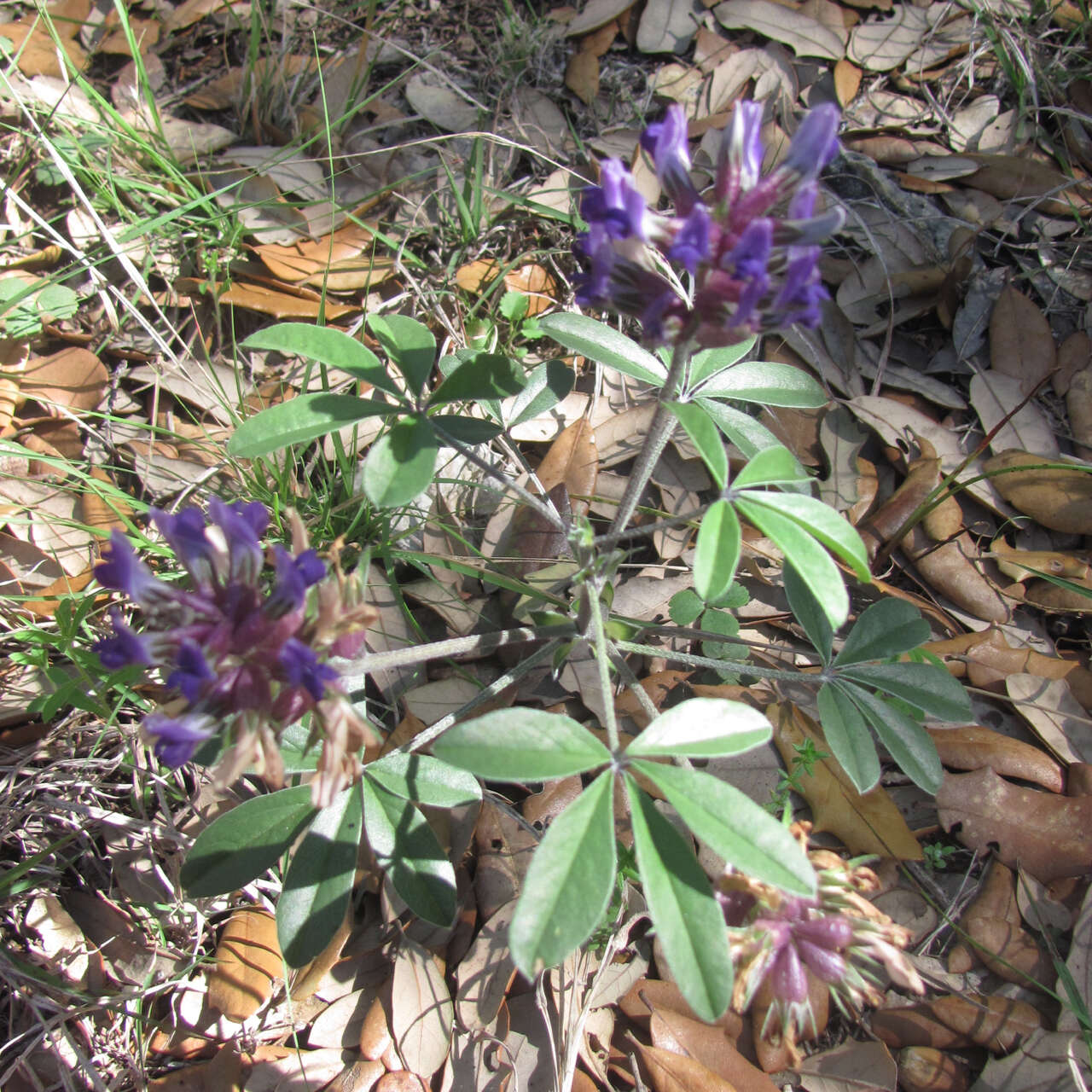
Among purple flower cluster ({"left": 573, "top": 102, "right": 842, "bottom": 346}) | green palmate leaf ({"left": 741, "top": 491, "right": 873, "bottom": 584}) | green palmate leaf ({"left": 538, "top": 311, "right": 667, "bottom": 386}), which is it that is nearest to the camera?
purple flower cluster ({"left": 573, "top": 102, "right": 842, "bottom": 346})

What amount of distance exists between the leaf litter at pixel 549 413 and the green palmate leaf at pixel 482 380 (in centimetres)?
88

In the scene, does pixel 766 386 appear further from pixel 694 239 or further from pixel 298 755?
pixel 298 755

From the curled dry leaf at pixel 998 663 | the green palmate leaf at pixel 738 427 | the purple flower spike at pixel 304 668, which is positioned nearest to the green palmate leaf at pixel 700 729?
the purple flower spike at pixel 304 668

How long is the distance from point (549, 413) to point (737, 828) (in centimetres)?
230

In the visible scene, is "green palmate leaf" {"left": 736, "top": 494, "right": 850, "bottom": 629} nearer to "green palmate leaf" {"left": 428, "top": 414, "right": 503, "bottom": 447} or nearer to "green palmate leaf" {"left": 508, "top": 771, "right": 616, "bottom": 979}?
"green palmate leaf" {"left": 508, "top": 771, "right": 616, "bottom": 979}

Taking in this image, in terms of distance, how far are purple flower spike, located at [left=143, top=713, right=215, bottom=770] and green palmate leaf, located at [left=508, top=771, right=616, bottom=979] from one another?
0.77m

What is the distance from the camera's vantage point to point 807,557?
2.09m

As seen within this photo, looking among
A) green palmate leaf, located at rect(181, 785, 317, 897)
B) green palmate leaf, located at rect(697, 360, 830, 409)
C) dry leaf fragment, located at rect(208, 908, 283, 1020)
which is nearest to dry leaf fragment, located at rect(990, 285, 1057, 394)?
green palmate leaf, located at rect(697, 360, 830, 409)

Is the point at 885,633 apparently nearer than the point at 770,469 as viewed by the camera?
No

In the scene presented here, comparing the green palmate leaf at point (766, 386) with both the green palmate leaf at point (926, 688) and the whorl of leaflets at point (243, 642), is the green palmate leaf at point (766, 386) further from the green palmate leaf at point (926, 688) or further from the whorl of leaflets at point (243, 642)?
the whorl of leaflets at point (243, 642)

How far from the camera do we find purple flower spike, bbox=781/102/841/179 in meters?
1.94

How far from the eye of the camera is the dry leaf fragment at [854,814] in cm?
294

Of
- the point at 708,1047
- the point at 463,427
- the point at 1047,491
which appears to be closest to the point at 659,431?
the point at 463,427

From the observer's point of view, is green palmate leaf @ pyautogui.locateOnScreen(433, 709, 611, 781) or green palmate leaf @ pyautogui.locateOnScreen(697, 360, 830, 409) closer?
green palmate leaf @ pyautogui.locateOnScreen(433, 709, 611, 781)
